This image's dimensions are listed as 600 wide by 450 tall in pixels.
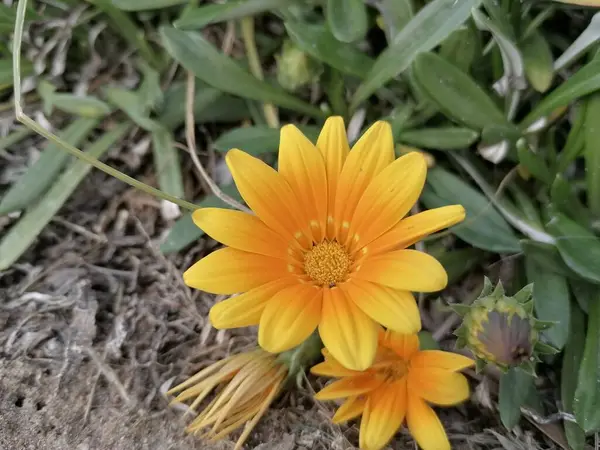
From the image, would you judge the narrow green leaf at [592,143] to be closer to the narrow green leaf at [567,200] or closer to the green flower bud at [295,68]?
the narrow green leaf at [567,200]

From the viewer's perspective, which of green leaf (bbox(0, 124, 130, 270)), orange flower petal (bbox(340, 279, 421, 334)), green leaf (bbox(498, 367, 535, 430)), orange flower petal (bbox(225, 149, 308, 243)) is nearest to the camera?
orange flower petal (bbox(340, 279, 421, 334))

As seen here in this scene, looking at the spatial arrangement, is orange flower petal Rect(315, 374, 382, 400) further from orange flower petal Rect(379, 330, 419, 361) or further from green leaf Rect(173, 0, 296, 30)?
green leaf Rect(173, 0, 296, 30)

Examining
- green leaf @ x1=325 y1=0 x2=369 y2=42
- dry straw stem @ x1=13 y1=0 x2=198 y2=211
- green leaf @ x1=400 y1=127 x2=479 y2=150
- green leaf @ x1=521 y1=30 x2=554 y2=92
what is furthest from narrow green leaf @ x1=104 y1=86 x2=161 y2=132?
green leaf @ x1=521 y1=30 x2=554 y2=92

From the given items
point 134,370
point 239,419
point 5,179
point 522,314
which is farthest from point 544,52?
point 5,179

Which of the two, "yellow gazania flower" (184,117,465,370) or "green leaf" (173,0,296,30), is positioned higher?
"green leaf" (173,0,296,30)

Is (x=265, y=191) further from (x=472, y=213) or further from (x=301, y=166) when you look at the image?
(x=472, y=213)

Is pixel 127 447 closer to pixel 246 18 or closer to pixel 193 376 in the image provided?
pixel 193 376
